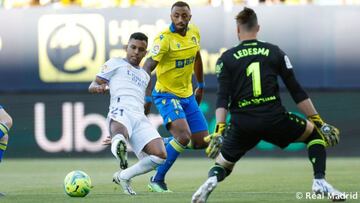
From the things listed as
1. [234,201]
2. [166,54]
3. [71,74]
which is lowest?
[71,74]

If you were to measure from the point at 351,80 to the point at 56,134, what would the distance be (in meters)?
5.68

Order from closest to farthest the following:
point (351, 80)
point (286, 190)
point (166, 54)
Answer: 1. point (286, 190)
2. point (166, 54)
3. point (351, 80)

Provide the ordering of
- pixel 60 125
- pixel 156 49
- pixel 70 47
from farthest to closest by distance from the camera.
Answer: pixel 70 47 → pixel 60 125 → pixel 156 49

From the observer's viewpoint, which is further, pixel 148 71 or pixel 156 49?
pixel 156 49

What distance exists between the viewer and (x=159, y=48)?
12438mm

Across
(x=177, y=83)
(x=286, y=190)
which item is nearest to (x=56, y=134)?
(x=177, y=83)

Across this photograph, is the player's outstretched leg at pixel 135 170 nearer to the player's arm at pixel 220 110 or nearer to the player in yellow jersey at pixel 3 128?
the player in yellow jersey at pixel 3 128

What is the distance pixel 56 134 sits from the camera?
19688 millimetres

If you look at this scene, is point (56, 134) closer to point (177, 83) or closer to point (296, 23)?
point (296, 23)

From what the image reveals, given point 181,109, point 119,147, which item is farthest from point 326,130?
point 181,109

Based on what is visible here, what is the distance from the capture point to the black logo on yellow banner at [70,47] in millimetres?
19719

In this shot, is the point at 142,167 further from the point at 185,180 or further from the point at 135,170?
the point at 185,180

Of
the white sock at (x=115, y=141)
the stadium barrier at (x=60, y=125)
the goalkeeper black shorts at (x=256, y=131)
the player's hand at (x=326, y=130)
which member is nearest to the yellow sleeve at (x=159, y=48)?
the white sock at (x=115, y=141)

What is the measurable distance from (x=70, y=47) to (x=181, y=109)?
25.5ft
